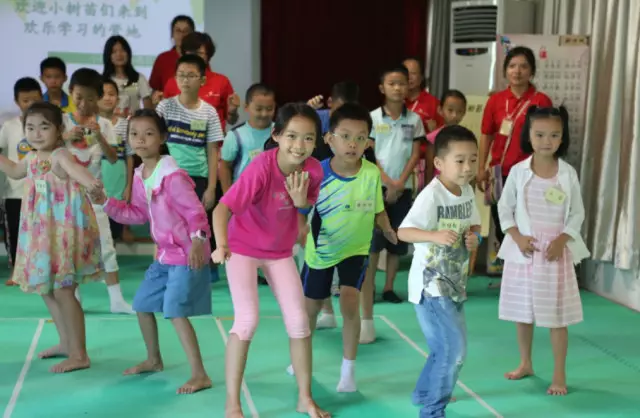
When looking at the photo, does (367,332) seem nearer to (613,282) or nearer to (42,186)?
(42,186)

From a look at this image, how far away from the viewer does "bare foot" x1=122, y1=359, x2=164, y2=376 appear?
407cm

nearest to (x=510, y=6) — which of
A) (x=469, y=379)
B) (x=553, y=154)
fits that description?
(x=553, y=154)

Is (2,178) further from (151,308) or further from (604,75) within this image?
(604,75)

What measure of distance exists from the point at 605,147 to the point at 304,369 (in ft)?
11.0

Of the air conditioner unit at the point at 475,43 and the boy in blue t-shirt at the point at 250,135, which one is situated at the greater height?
the air conditioner unit at the point at 475,43

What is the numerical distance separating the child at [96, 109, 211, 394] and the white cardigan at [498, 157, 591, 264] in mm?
1337

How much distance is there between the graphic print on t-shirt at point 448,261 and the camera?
335 centimetres

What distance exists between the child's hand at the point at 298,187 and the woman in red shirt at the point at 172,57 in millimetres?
3411

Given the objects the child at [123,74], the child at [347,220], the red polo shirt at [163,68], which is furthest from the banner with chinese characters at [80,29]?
the child at [347,220]

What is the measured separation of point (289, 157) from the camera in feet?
11.1

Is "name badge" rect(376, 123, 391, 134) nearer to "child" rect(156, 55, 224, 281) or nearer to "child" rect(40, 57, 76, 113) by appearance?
"child" rect(156, 55, 224, 281)

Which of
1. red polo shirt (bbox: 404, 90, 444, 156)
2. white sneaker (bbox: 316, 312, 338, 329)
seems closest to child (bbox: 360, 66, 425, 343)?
white sneaker (bbox: 316, 312, 338, 329)

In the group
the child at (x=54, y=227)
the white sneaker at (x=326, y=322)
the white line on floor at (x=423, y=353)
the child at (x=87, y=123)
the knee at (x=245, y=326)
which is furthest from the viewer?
the white sneaker at (x=326, y=322)

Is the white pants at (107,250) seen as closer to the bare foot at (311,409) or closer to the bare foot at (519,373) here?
the bare foot at (311,409)
